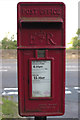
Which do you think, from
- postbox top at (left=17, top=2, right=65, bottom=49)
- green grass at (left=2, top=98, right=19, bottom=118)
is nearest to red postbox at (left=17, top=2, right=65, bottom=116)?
postbox top at (left=17, top=2, right=65, bottom=49)

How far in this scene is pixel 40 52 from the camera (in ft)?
6.26

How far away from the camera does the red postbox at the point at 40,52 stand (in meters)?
1.89

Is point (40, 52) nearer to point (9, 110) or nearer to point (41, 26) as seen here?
point (41, 26)

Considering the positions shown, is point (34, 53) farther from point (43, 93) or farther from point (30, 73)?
point (43, 93)

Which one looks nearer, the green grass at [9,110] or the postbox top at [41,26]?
the postbox top at [41,26]

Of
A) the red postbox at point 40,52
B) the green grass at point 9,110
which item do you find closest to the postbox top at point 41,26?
the red postbox at point 40,52

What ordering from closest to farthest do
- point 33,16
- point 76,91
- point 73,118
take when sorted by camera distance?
1. point 33,16
2. point 73,118
3. point 76,91

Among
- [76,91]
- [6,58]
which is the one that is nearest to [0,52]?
[6,58]

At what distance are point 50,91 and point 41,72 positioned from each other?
0.23m

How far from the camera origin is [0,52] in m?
21.0

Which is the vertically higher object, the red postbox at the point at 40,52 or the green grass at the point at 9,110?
the red postbox at the point at 40,52

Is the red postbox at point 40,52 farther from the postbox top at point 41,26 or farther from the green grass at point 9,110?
the green grass at point 9,110

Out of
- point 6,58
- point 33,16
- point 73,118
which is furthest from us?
point 6,58

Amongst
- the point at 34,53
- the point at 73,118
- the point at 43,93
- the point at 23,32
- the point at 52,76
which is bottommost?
the point at 73,118
